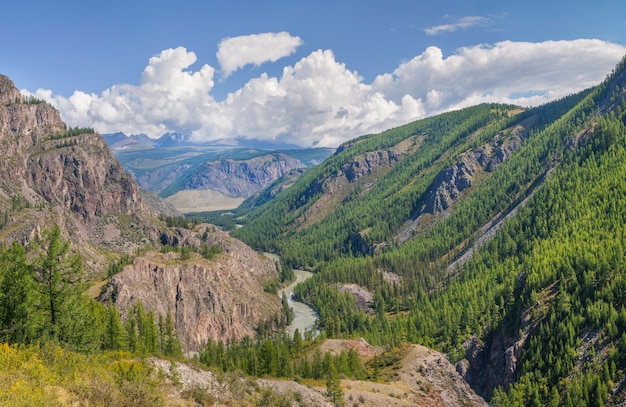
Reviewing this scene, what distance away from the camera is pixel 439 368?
106062 millimetres

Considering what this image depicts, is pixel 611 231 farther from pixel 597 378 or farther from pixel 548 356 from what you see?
pixel 597 378

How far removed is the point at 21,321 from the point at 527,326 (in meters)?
145

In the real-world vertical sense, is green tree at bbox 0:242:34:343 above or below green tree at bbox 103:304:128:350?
above

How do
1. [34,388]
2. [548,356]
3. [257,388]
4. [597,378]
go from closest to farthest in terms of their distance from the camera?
1. [34,388]
2. [257,388]
3. [597,378]
4. [548,356]

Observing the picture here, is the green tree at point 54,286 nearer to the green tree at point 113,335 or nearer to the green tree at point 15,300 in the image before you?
the green tree at point 15,300

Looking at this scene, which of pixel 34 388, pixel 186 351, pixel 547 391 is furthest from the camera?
pixel 186 351

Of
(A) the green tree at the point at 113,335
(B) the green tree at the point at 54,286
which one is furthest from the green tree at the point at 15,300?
(A) the green tree at the point at 113,335

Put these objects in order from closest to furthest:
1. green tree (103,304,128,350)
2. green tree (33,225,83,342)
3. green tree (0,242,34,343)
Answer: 1. green tree (0,242,34,343)
2. green tree (33,225,83,342)
3. green tree (103,304,128,350)

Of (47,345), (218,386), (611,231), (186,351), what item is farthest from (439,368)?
(611,231)

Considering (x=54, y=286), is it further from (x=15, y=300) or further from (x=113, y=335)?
(x=113, y=335)

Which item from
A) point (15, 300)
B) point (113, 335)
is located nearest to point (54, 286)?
point (15, 300)

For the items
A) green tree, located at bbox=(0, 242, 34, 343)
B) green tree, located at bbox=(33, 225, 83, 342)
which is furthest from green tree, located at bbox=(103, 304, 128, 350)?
green tree, located at bbox=(0, 242, 34, 343)

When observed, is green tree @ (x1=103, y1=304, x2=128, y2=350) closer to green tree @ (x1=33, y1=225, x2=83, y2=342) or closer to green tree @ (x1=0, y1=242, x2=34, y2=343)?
green tree @ (x1=33, y1=225, x2=83, y2=342)

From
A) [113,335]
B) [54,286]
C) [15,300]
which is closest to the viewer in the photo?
[15,300]
